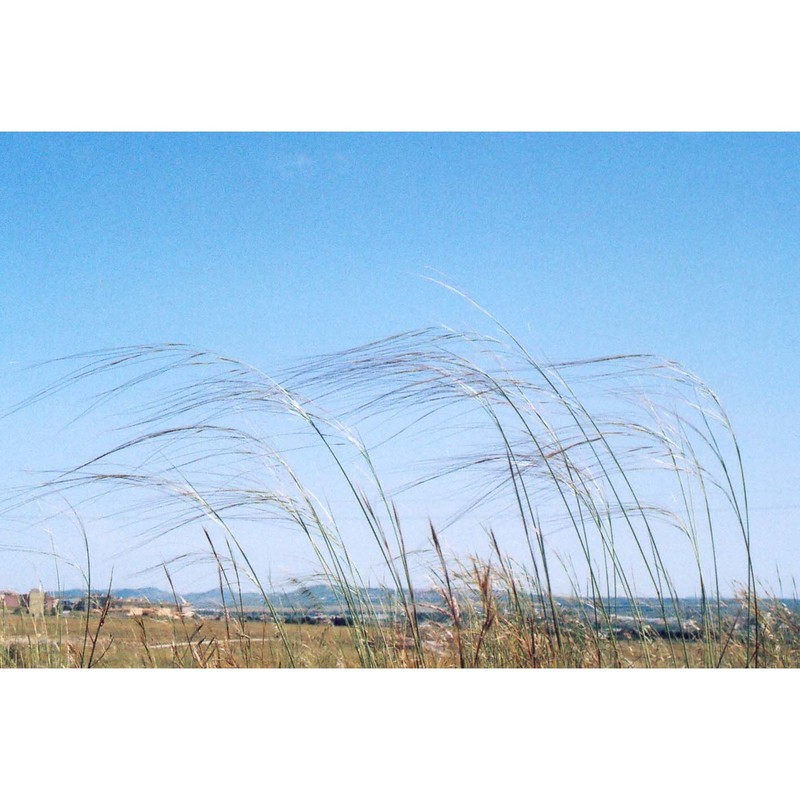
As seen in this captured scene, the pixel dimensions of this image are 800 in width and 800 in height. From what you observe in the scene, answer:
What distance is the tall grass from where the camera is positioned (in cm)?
173

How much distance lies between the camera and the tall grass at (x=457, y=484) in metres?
1.73

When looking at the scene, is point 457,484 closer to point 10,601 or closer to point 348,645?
point 348,645

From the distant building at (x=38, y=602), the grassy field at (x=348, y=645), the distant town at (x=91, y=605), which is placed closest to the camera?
the grassy field at (x=348, y=645)

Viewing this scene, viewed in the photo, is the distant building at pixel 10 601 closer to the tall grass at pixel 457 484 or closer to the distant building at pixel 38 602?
the distant building at pixel 38 602

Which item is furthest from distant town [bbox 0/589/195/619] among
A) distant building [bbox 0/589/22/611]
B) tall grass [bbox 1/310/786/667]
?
tall grass [bbox 1/310/786/667]

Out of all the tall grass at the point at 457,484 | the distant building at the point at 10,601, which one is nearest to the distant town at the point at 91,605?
the distant building at the point at 10,601

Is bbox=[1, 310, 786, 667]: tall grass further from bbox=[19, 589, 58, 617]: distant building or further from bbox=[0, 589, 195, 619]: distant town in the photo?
bbox=[19, 589, 58, 617]: distant building

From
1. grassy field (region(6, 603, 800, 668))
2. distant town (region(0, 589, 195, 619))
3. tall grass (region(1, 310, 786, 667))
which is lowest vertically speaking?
grassy field (region(6, 603, 800, 668))

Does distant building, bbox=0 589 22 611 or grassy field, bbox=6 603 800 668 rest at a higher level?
distant building, bbox=0 589 22 611

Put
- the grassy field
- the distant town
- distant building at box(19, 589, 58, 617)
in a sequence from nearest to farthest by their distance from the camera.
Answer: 1. the grassy field
2. the distant town
3. distant building at box(19, 589, 58, 617)

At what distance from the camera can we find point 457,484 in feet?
6.30
